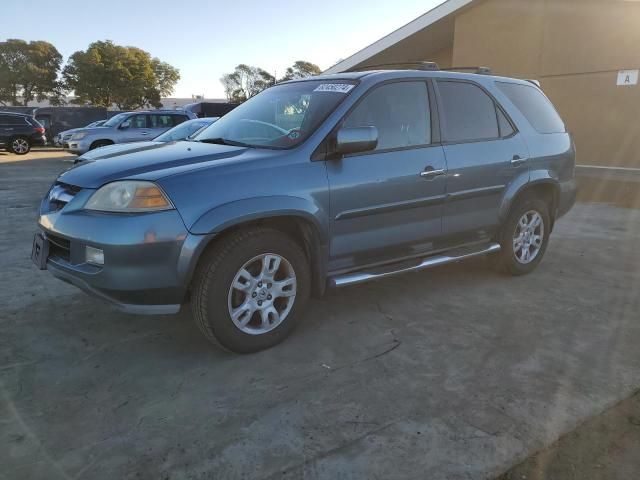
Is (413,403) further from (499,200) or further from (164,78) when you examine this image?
(164,78)

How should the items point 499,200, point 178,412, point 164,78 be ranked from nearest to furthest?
point 178,412, point 499,200, point 164,78

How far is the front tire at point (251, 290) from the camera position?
9.91 ft

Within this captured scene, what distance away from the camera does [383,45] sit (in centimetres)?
→ 1582

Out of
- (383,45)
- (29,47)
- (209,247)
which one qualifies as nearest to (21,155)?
(383,45)

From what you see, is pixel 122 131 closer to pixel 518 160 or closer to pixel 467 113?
pixel 467 113

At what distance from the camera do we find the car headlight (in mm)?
2870

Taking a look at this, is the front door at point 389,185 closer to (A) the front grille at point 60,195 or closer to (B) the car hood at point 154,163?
(B) the car hood at point 154,163

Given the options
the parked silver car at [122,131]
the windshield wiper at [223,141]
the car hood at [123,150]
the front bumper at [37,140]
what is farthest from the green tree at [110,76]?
the windshield wiper at [223,141]

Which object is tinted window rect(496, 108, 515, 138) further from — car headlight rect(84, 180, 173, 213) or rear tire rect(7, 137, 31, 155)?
rear tire rect(7, 137, 31, 155)

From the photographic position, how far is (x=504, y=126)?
4566mm

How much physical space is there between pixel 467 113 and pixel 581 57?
11.0 meters

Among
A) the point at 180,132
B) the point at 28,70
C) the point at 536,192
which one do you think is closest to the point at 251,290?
the point at 536,192

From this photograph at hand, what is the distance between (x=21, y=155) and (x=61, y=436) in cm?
2046

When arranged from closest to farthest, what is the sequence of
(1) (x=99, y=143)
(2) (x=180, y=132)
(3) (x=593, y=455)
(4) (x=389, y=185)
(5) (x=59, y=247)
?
(3) (x=593, y=455)
(5) (x=59, y=247)
(4) (x=389, y=185)
(2) (x=180, y=132)
(1) (x=99, y=143)
